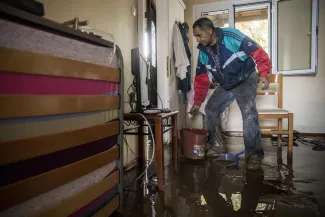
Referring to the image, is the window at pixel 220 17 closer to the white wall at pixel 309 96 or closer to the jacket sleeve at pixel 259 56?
the white wall at pixel 309 96

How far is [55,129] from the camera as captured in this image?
2.30 feet

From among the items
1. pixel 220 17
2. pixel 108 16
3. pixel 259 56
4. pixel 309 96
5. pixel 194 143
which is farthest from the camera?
pixel 220 17

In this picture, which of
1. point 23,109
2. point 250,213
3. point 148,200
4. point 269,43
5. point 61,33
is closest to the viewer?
point 23,109

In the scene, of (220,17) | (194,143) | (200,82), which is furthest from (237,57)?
(220,17)

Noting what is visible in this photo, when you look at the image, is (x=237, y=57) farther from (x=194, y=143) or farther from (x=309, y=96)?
(x=309, y=96)

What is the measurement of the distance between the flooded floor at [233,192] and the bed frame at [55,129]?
1.06 feet

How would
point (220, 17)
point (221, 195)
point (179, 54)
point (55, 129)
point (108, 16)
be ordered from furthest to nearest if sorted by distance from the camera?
point (220, 17) → point (179, 54) → point (108, 16) → point (221, 195) → point (55, 129)

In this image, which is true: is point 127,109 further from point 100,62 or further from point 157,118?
point 100,62

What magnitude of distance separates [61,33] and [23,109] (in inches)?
11.3

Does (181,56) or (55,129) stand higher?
(181,56)

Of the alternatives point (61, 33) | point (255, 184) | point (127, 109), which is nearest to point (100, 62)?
point (61, 33)

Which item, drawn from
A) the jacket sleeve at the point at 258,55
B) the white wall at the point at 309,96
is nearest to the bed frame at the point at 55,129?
the jacket sleeve at the point at 258,55

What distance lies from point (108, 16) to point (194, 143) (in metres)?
1.30

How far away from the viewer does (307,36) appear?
3.25 meters
